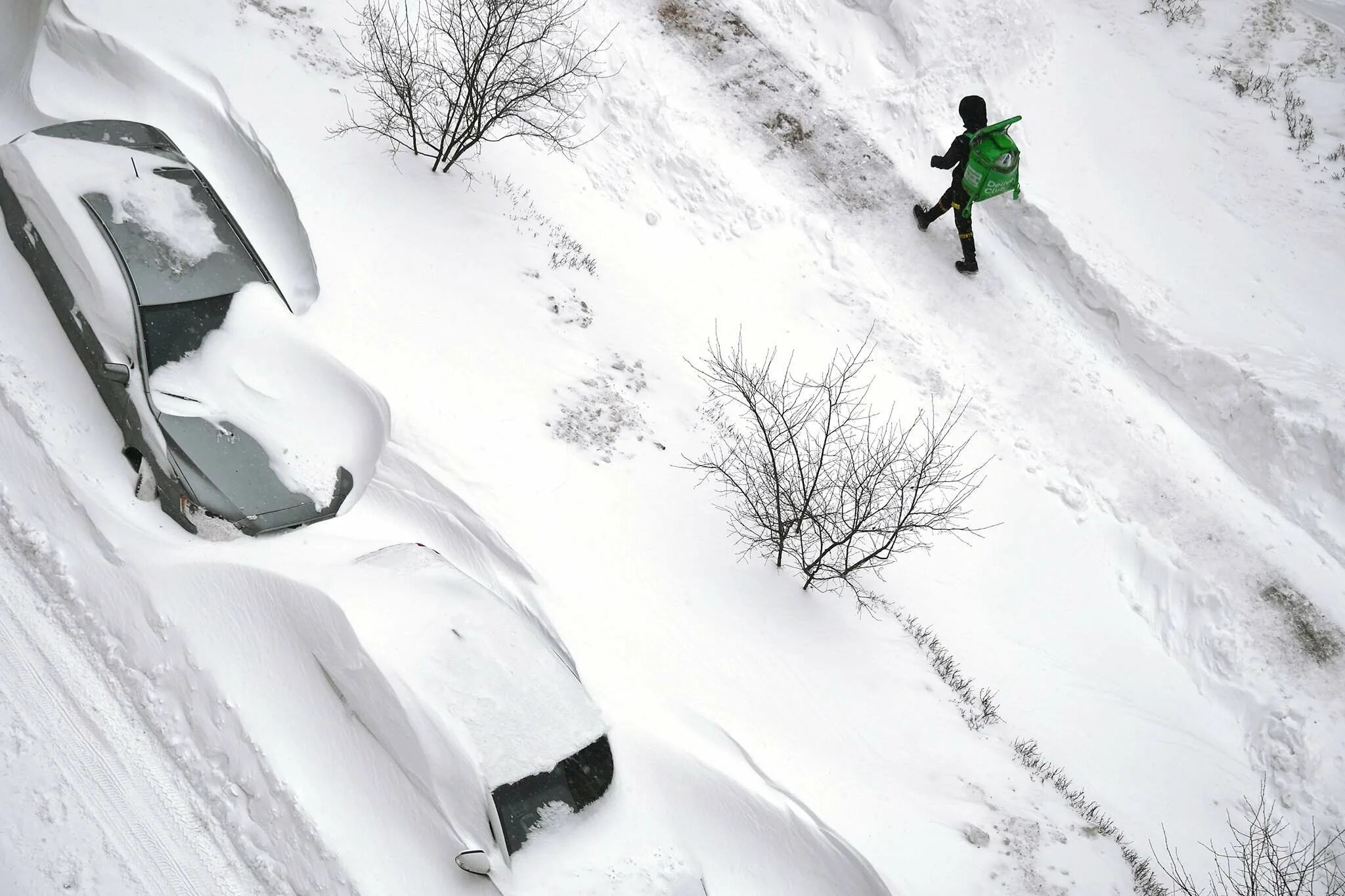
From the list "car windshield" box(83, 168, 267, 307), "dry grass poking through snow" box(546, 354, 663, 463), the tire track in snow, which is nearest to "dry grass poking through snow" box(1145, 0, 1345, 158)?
Result: "dry grass poking through snow" box(546, 354, 663, 463)

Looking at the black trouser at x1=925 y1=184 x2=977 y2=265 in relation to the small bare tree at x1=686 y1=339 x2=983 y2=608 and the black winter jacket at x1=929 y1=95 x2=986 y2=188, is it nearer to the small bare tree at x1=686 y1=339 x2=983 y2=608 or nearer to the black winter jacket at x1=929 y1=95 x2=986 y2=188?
the black winter jacket at x1=929 y1=95 x2=986 y2=188

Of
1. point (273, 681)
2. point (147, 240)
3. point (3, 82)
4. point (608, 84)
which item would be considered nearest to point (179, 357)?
point (147, 240)

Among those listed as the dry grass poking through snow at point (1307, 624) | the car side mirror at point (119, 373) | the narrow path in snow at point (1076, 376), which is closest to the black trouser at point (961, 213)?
the narrow path in snow at point (1076, 376)

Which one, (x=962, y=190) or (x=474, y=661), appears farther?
(x=962, y=190)

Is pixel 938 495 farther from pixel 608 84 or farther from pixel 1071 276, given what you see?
pixel 608 84

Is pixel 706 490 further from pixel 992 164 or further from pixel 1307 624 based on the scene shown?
pixel 1307 624

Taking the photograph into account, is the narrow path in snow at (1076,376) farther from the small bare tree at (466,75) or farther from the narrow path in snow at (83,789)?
the narrow path in snow at (83,789)

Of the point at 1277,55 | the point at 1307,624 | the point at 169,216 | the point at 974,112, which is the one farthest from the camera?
the point at 1277,55

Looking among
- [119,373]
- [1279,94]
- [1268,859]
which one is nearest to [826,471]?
[1268,859]
